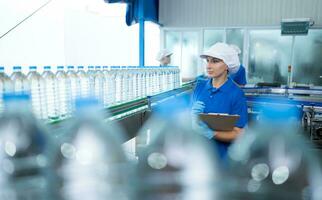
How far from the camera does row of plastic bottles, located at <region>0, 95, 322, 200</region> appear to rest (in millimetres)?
519

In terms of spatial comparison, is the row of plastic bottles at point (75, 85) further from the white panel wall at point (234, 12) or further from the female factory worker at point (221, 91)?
the white panel wall at point (234, 12)

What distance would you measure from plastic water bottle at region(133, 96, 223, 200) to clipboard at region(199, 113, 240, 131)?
62cm

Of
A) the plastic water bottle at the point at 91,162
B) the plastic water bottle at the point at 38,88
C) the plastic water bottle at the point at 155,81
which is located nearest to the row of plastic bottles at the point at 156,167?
the plastic water bottle at the point at 91,162

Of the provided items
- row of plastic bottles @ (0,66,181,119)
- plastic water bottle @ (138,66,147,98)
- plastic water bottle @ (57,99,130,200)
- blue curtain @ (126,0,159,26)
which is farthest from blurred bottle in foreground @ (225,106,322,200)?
blue curtain @ (126,0,159,26)

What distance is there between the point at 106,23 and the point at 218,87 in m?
2.98

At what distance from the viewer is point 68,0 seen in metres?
3.17

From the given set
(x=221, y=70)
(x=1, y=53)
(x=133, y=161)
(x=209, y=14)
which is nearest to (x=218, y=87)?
(x=221, y=70)

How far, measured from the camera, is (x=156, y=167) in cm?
56

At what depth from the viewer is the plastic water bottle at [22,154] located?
561 mm

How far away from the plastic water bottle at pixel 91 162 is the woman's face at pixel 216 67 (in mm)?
1092

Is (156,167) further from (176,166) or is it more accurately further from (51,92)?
(51,92)

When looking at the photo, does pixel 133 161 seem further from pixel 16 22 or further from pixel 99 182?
pixel 16 22

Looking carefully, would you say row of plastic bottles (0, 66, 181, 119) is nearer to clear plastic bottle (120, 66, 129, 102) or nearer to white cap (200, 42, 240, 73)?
clear plastic bottle (120, 66, 129, 102)

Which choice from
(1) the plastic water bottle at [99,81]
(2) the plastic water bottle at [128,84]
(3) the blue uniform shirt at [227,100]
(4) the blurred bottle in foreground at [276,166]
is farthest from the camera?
(2) the plastic water bottle at [128,84]
